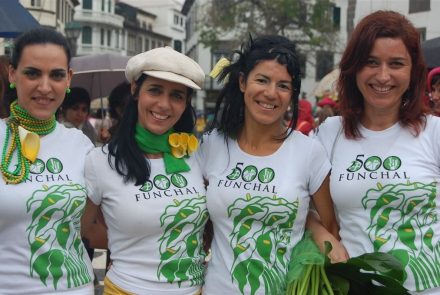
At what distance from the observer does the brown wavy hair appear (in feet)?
9.14

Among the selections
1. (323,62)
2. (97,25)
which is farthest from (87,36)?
(323,62)

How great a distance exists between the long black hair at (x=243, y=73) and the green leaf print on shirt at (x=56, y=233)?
812 millimetres

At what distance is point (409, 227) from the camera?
8.78ft

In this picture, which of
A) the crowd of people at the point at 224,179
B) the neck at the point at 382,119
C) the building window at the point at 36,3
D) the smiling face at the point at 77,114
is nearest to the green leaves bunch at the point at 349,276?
the crowd of people at the point at 224,179

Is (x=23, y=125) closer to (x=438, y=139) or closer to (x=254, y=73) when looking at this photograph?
(x=254, y=73)

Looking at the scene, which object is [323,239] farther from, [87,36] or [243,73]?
[87,36]

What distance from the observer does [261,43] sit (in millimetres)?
2977

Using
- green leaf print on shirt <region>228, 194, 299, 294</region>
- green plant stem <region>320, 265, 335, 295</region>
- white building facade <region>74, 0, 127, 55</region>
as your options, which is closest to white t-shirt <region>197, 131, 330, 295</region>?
green leaf print on shirt <region>228, 194, 299, 294</region>

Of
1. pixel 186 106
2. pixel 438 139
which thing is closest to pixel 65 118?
pixel 186 106

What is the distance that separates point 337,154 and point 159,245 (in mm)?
928

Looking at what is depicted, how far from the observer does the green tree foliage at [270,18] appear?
997 inches

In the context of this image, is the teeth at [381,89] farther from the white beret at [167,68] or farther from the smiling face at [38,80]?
the smiling face at [38,80]

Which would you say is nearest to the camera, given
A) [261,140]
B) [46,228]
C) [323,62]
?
[46,228]

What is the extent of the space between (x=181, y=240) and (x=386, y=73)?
119 cm
